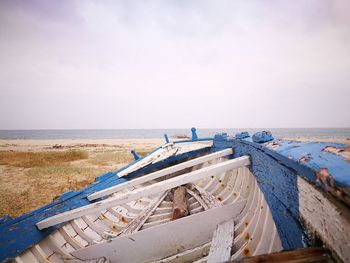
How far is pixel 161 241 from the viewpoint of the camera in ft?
8.68

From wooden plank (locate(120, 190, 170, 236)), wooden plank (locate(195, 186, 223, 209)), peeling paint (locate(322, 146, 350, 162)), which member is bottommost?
wooden plank (locate(120, 190, 170, 236))

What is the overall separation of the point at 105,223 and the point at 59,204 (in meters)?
1.12

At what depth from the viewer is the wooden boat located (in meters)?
0.97

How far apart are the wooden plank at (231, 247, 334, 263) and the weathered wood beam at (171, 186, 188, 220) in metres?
2.41

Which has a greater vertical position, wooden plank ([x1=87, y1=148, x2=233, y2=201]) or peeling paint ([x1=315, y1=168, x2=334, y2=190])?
A: peeling paint ([x1=315, y1=168, x2=334, y2=190])

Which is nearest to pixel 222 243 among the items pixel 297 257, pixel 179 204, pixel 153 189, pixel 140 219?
pixel 153 189

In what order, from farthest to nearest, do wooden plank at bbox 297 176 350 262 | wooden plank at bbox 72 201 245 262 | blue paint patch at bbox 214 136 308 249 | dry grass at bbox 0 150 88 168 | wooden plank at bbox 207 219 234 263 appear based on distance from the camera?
dry grass at bbox 0 150 88 168 < wooden plank at bbox 72 201 245 262 < wooden plank at bbox 207 219 234 263 < blue paint patch at bbox 214 136 308 249 < wooden plank at bbox 297 176 350 262

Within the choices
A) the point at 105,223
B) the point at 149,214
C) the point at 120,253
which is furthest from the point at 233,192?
the point at 105,223

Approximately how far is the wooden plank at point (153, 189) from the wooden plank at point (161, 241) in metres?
0.58

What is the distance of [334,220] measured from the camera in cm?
91

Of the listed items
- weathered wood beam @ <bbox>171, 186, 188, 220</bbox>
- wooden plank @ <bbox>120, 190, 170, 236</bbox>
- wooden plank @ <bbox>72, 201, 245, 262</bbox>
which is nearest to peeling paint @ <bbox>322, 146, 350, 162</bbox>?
wooden plank @ <bbox>72, 201, 245, 262</bbox>

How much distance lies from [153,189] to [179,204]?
5.12 feet

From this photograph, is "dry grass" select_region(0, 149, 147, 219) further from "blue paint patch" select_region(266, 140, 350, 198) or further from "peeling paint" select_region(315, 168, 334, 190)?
"peeling paint" select_region(315, 168, 334, 190)

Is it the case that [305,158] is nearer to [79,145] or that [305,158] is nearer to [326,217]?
[326,217]
